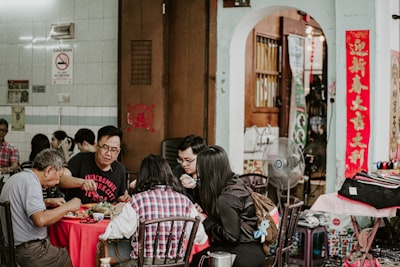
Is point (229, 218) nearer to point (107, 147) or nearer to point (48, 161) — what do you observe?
point (48, 161)

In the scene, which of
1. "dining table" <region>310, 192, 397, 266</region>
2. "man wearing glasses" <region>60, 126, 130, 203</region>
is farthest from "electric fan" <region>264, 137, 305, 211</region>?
"man wearing glasses" <region>60, 126, 130, 203</region>

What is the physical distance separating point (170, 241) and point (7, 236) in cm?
115

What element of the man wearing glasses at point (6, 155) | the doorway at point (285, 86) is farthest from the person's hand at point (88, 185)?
the doorway at point (285, 86)

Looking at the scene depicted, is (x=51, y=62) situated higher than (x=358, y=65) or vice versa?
(x=51, y=62)

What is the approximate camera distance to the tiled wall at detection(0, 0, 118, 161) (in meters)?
8.12

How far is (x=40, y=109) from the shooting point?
854 centimetres

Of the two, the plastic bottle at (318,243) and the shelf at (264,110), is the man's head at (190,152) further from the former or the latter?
the shelf at (264,110)

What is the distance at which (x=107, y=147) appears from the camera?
5547mm

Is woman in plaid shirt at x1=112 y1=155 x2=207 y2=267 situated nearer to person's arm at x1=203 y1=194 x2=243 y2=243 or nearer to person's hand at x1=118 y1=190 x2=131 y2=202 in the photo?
person's arm at x1=203 y1=194 x2=243 y2=243

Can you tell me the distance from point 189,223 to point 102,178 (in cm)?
160

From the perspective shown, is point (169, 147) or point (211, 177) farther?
point (169, 147)

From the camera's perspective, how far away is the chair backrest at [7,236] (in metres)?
4.21

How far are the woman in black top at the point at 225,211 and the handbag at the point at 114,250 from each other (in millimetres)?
504

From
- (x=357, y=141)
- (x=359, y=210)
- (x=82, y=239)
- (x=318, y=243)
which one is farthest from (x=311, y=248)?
(x=82, y=239)
